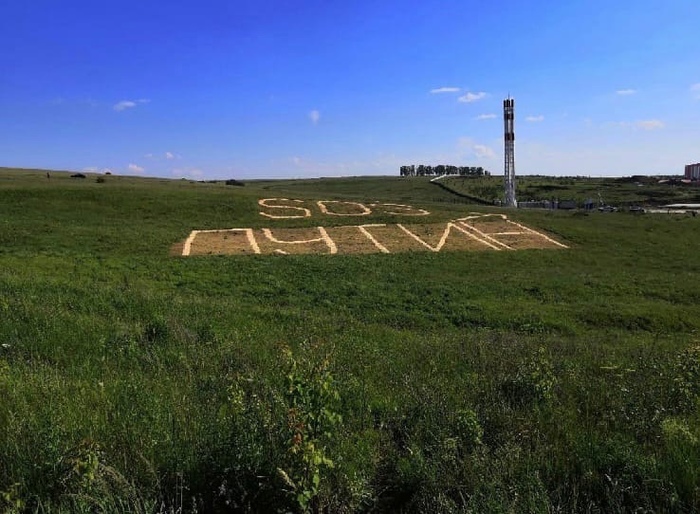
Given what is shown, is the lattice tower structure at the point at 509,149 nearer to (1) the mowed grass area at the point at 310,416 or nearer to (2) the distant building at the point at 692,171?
(1) the mowed grass area at the point at 310,416

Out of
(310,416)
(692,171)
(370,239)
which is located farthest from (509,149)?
(692,171)

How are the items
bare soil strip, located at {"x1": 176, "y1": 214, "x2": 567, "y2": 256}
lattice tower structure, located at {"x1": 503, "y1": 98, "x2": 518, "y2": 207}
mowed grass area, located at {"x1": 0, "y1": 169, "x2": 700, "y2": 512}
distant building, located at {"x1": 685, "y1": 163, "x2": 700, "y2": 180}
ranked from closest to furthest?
mowed grass area, located at {"x1": 0, "y1": 169, "x2": 700, "y2": 512} → bare soil strip, located at {"x1": 176, "y1": 214, "x2": 567, "y2": 256} → lattice tower structure, located at {"x1": 503, "y1": 98, "x2": 518, "y2": 207} → distant building, located at {"x1": 685, "y1": 163, "x2": 700, "y2": 180}

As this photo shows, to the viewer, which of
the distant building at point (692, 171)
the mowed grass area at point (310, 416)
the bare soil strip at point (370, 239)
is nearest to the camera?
the mowed grass area at point (310, 416)

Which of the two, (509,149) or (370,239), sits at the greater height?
(509,149)

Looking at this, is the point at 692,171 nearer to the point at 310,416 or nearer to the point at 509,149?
the point at 509,149

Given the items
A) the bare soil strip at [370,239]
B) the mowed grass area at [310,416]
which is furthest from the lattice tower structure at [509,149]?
the mowed grass area at [310,416]

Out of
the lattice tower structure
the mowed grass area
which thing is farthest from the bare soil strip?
the lattice tower structure

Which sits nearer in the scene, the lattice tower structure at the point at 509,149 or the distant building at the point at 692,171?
the lattice tower structure at the point at 509,149

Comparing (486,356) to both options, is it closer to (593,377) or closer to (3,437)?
(593,377)

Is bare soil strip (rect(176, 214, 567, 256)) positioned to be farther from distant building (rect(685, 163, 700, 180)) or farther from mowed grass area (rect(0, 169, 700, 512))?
distant building (rect(685, 163, 700, 180))

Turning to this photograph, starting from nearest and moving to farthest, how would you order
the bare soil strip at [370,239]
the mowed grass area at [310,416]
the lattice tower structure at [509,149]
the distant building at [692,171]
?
1. the mowed grass area at [310,416]
2. the bare soil strip at [370,239]
3. the lattice tower structure at [509,149]
4. the distant building at [692,171]

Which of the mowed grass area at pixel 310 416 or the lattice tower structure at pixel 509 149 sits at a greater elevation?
the lattice tower structure at pixel 509 149

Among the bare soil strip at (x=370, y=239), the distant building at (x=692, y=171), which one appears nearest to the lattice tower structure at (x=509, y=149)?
the bare soil strip at (x=370, y=239)

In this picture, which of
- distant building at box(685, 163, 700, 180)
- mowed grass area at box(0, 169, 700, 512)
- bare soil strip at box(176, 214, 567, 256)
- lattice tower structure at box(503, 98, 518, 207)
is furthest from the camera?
distant building at box(685, 163, 700, 180)
